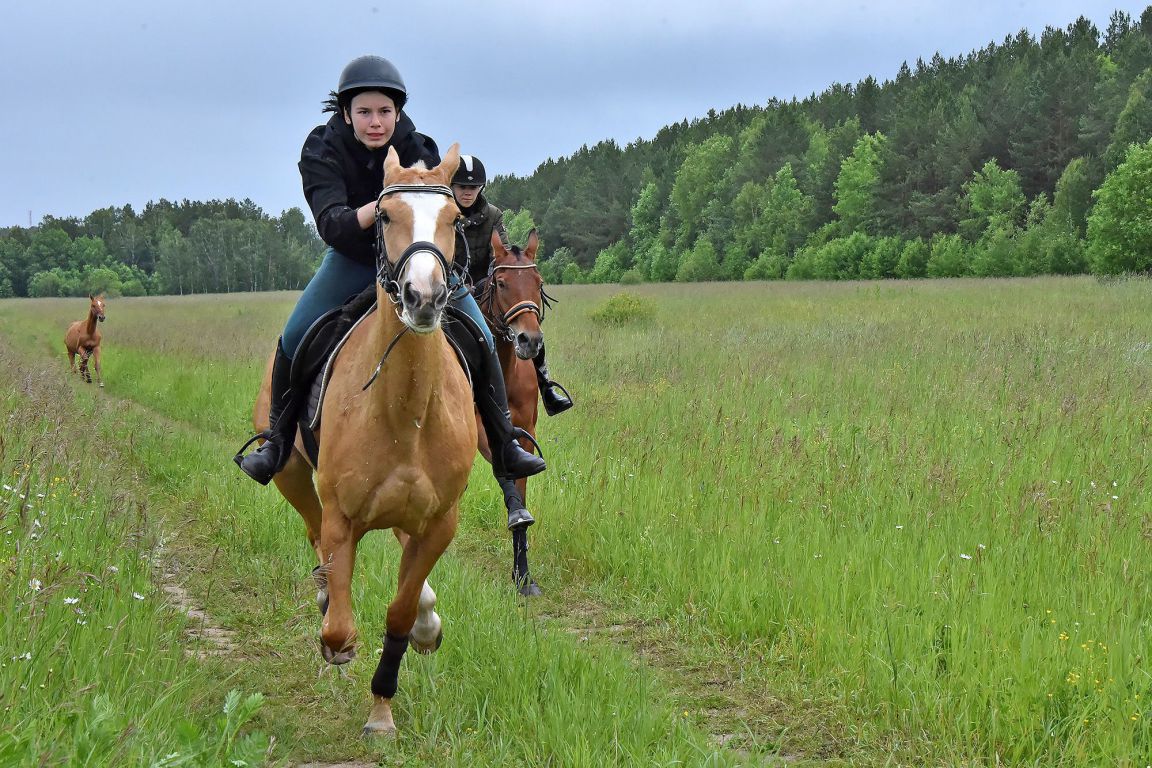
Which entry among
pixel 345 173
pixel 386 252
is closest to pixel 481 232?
pixel 345 173

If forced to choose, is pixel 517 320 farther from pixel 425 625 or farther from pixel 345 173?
pixel 425 625

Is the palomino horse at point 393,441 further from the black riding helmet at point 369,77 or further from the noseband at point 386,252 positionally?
the black riding helmet at point 369,77

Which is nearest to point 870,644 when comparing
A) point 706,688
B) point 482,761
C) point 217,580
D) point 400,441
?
point 706,688

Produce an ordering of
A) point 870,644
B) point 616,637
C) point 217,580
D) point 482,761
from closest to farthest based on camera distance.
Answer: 1. point 482,761
2. point 870,644
3. point 616,637
4. point 217,580

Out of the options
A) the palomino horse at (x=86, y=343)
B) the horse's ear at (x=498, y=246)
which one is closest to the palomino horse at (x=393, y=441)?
the horse's ear at (x=498, y=246)

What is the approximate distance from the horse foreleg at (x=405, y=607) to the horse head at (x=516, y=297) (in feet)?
9.18

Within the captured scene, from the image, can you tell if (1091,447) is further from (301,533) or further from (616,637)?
(301,533)

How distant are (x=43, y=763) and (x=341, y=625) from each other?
4.91 ft

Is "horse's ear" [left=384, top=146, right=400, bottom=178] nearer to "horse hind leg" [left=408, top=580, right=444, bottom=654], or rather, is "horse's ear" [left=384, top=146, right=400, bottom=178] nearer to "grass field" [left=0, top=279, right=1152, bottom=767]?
"horse hind leg" [left=408, top=580, right=444, bottom=654]

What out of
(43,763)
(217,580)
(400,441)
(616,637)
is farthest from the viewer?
(217,580)

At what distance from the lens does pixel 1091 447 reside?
271 inches

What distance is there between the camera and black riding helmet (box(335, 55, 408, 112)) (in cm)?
439

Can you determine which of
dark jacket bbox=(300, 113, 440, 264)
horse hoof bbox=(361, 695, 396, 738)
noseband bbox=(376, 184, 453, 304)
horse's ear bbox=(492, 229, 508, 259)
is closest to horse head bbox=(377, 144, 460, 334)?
noseband bbox=(376, 184, 453, 304)

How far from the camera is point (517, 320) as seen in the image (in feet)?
22.9
